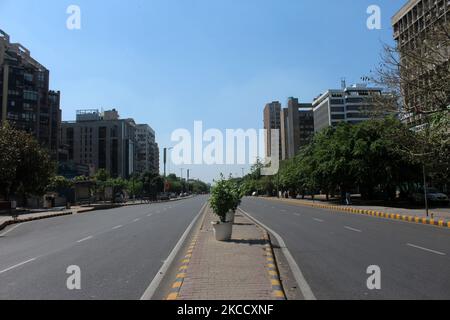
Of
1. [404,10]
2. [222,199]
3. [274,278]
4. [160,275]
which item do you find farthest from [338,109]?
[274,278]

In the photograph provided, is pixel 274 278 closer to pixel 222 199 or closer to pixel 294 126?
pixel 222 199

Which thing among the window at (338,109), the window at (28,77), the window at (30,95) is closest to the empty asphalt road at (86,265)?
the window at (30,95)

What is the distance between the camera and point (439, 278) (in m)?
8.26

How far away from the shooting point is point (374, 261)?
1017cm

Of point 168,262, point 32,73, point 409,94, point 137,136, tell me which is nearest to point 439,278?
point 168,262

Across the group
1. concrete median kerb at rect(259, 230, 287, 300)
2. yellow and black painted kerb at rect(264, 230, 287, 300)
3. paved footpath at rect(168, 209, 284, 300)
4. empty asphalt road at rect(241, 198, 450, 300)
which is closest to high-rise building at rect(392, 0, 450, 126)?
empty asphalt road at rect(241, 198, 450, 300)

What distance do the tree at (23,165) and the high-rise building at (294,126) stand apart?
12061 cm

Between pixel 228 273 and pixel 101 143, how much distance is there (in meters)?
154

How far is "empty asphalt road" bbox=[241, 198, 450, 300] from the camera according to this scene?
732 cm

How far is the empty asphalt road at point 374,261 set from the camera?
24.0 feet

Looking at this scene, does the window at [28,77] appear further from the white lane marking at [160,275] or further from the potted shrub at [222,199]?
the white lane marking at [160,275]

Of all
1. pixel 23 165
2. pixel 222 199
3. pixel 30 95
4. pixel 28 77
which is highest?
pixel 28 77
